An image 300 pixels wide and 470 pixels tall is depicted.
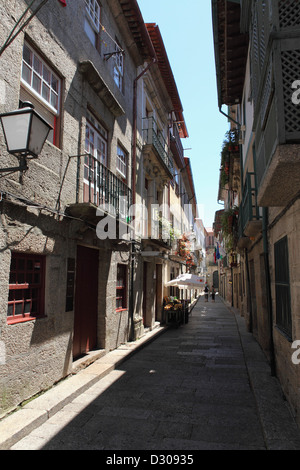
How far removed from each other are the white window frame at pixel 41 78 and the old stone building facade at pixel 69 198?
22 mm

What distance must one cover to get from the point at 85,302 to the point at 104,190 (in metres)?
2.46

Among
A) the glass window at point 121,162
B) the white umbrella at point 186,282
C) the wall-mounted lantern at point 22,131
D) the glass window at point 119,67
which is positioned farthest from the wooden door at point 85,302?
the white umbrella at point 186,282

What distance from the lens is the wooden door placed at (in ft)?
22.0

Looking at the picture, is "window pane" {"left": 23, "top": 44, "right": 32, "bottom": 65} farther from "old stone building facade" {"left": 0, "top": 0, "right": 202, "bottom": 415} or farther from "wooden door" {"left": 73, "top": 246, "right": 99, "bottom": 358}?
"wooden door" {"left": 73, "top": 246, "right": 99, "bottom": 358}

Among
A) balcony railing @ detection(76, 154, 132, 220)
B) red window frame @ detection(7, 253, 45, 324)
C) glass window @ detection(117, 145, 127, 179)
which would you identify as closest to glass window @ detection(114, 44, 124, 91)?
glass window @ detection(117, 145, 127, 179)

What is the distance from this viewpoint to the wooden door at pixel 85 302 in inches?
264

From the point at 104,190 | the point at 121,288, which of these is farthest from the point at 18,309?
the point at 121,288

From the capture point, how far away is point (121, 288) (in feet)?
29.9

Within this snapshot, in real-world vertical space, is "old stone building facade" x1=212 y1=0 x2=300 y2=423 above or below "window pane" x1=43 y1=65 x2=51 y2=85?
below

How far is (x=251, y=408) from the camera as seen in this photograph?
4.79m

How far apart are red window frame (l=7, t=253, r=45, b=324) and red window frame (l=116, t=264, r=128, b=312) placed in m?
3.78

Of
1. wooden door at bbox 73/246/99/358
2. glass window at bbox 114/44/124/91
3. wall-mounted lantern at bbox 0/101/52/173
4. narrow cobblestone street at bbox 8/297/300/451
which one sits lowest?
narrow cobblestone street at bbox 8/297/300/451

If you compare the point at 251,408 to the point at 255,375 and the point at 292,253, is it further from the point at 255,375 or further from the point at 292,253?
the point at 292,253

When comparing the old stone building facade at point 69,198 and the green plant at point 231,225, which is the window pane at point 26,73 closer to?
the old stone building facade at point 69,198
